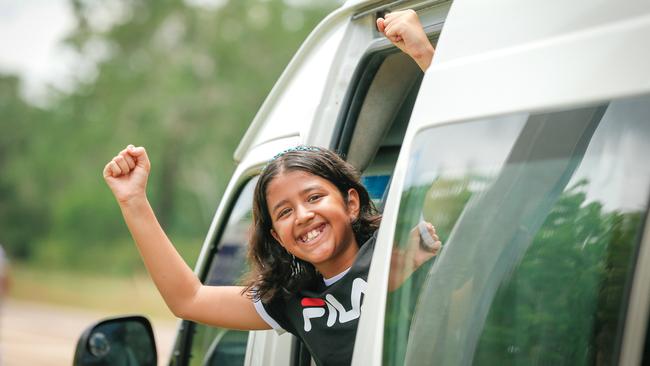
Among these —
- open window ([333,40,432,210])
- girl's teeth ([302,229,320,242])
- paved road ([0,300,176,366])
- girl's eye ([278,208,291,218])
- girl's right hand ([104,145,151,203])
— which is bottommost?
girl's teeth ([302,229,320,242])

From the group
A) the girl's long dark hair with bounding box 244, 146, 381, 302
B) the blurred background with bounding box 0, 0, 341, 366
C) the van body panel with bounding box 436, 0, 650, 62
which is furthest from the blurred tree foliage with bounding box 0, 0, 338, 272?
the van body panel with bounding box 436, 0, 650, 62

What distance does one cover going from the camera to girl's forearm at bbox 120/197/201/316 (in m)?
2.63

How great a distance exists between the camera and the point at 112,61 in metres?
33.5

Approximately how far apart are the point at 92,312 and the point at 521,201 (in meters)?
25.3

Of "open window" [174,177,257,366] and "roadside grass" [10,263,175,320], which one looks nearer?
"open window" [174,177,257,366]

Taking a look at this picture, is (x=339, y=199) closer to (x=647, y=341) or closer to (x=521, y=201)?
(x=521, y=201)

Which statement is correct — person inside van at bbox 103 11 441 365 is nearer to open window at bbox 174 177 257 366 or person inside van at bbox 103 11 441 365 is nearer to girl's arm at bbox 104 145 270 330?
girl's arm at bbox 104 145 270 330

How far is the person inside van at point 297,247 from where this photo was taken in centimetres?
244

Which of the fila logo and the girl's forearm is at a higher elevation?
the girl's forearm

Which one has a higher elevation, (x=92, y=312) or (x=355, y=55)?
(x=92, y=312)

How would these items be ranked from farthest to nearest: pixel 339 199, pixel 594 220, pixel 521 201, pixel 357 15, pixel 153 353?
1. pixel 153 353
2. pixel 357 15
3. pixel 339 199
4. pixel 521 201
5. pixel 594 220

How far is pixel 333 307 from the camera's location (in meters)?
2.48

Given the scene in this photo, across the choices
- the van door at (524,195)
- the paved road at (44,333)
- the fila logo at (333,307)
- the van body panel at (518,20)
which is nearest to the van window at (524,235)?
the van door at (524,195)

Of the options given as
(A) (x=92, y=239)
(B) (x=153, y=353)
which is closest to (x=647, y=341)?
(B) (x=153, y=353)
